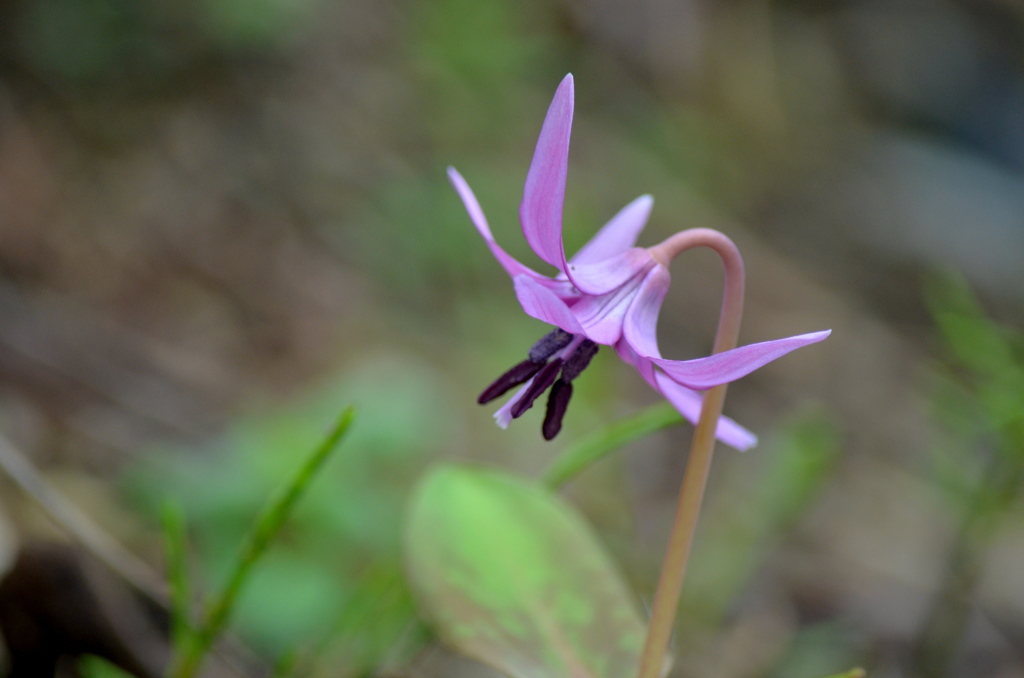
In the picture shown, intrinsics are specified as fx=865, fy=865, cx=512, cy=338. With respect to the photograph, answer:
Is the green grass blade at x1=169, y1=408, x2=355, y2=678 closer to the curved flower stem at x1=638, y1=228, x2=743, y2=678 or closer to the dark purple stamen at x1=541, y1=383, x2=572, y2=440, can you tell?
the dark purple stamen at x1=541, y1=383, x2=572, y2=440

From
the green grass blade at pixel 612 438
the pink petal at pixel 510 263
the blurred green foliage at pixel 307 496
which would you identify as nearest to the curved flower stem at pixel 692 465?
the pink petal at pixel 510 263

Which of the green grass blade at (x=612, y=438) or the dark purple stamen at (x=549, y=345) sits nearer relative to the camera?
the dark purple stamen at (x=549, y=345)

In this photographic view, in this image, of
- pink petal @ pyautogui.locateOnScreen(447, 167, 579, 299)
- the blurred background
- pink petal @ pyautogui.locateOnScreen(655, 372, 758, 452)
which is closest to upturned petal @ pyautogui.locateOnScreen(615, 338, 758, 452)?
pink petal @ pyautogui.locateOnScreen(655, 372, 758, 452)

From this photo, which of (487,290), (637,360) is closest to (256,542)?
(637,360)

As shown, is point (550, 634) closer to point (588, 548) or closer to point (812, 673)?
point (588, 548)

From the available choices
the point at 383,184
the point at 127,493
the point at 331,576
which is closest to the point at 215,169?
the point at 383,184

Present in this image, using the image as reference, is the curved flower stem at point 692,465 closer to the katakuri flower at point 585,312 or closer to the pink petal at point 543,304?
the katakuri flower at point 585,312
